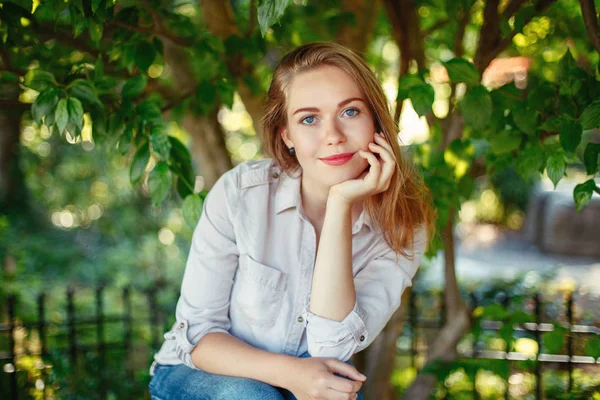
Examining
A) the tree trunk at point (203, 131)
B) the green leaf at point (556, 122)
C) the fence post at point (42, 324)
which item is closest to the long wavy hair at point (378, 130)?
the green leaf at point (556, 122)

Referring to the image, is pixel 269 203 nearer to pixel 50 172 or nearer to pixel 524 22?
pixel 524 22

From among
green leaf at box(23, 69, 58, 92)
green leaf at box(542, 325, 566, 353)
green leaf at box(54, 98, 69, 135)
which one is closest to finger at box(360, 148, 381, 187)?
green leaf at box(54, 98, 69, 135)

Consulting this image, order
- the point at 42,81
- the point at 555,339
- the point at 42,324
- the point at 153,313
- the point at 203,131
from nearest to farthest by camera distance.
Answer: the point at 42,81, the point at 555,339, the point at 203,131, the point at 42,324, the point at 153,313

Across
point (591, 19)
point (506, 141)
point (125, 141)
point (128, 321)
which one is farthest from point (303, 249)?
point (128, 321)

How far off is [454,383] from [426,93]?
223cm

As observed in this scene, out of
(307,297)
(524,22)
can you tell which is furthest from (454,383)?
(524,22)

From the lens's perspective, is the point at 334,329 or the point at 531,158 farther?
the point at 531,158

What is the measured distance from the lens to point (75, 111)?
1.89 metres

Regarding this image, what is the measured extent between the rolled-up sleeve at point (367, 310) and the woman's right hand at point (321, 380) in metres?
0.06

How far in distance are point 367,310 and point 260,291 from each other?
345 mm

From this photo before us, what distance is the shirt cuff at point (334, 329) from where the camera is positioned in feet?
6.07

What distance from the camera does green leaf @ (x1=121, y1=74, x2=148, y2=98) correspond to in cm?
210

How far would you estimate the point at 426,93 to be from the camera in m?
2.00

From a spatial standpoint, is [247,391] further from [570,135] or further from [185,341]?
[570,135]
